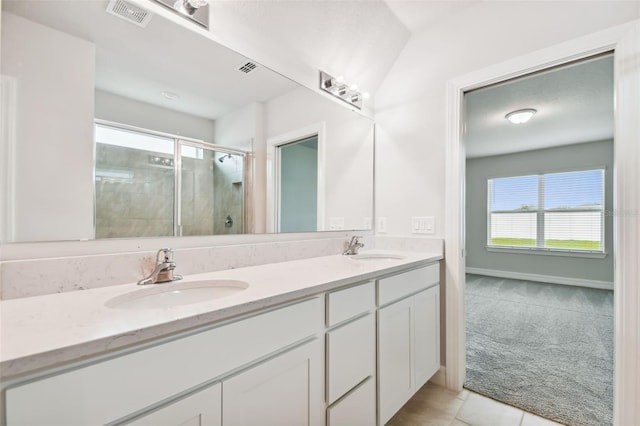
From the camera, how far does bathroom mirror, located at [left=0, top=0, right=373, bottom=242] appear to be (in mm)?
913

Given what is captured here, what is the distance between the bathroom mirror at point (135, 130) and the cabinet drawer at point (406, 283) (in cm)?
67

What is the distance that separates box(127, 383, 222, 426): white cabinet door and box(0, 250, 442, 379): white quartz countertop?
0.17m

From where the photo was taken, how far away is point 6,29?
88 centimetres

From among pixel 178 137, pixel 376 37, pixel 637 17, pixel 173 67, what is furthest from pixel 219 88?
pixel 637 17

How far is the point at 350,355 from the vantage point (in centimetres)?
120

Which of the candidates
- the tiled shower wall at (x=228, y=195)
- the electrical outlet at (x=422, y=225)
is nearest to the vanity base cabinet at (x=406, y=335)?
the electrical outlet at (x=422, y=225)

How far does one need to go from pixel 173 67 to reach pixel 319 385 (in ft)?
4.78

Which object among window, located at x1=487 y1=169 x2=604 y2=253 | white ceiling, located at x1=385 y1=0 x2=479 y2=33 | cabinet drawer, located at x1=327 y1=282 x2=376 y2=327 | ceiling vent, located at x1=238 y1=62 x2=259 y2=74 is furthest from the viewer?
window, located at x1=487 y1=169 x2=604 y2=253

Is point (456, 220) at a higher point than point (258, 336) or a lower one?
higher

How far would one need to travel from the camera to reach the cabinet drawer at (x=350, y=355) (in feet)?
3.65

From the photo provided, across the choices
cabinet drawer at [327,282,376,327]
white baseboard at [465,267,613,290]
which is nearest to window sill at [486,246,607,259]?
white baseboard at [465,267,613,290]

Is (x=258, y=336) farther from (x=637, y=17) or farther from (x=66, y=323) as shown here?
(x=637, y=17)

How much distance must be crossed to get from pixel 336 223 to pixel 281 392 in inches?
51.4

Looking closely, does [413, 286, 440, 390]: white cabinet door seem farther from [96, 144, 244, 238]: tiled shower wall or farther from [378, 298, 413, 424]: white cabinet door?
[96, 144, 244, 238]: tiled shower wall
